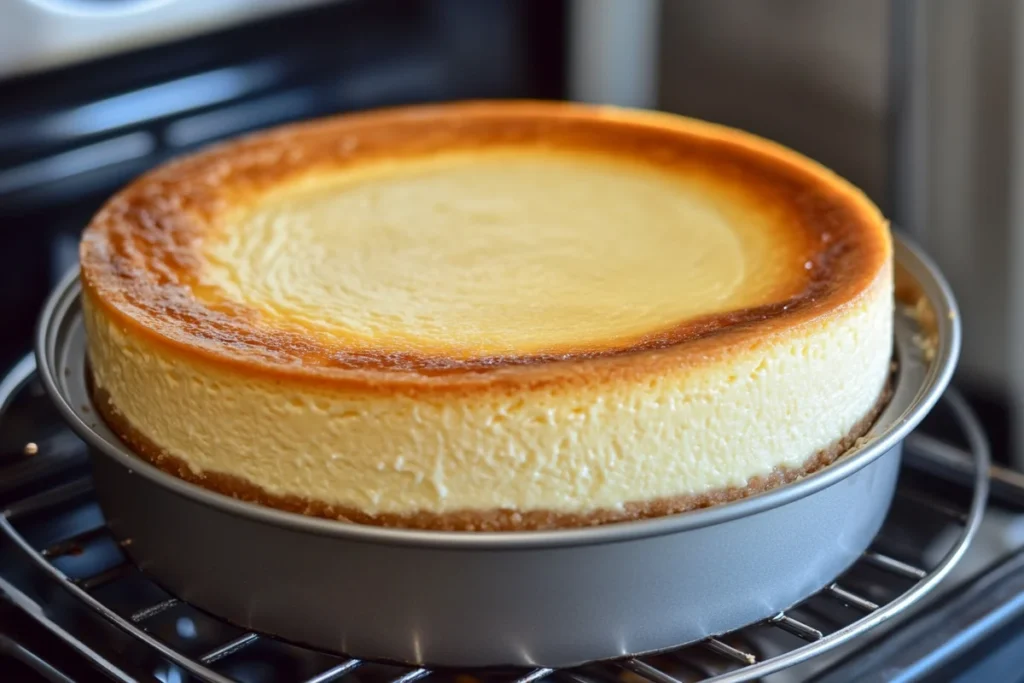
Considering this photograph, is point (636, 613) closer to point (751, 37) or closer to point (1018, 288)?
point (1018, 288)

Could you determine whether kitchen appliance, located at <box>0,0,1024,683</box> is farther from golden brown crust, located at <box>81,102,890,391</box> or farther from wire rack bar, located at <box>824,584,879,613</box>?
golden brown crust, located at <box>81,102,890,391</box>

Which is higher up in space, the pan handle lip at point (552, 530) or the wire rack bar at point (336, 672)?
the pan handle lip at point (552, 530)

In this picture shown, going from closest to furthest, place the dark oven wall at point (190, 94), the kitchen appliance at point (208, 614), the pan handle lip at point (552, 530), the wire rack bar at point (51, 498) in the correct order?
the pan handle lip at point (552, 530) < the kitchen appliance at point (208, 614) < the wire rack bar at point (51, 498) < the dark oven wall at point (190, 94)

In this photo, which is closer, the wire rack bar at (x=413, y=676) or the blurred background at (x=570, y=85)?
the wire rack bar at (x=413, y=676)

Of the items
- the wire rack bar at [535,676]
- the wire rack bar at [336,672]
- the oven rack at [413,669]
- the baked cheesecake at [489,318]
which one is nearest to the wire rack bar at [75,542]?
the oven rack at [413,669]

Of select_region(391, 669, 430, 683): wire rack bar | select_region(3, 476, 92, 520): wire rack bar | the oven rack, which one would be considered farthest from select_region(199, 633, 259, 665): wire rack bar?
select_region(3, 476, 92, 520): wire rack bar

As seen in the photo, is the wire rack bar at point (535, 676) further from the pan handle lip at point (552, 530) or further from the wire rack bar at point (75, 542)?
the wire rack bar at point (75, 542)
